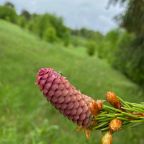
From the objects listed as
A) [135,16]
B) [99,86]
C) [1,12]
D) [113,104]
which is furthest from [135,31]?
[1,12]

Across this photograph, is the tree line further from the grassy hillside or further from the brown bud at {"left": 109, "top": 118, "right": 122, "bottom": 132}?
the brown bud at {"left": 109, "top": 118, "right": 122, "bottom": 132}

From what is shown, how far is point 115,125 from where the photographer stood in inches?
26.3

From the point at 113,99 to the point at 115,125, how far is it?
0.04 meters

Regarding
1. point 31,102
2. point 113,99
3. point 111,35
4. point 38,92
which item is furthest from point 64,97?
point 111,35

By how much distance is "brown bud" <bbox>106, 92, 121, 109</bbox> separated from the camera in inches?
26.8

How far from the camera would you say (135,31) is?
11172mm

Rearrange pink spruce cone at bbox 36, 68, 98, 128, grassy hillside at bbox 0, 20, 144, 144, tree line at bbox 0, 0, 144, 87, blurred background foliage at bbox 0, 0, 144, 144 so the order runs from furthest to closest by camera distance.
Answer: tree line at bbox 0, 0, 144, 87, blurred background foliage at bbox 0, 0, 144, 144, grassy hillside at bbox 0, 20, 144, 144, pink spruce cone at bbox 36, 68, 98, 128

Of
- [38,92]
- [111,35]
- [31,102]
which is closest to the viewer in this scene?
[31,102]

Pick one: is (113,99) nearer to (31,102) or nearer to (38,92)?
(31,102)

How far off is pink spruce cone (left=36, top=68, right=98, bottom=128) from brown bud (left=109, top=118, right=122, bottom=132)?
3 cm

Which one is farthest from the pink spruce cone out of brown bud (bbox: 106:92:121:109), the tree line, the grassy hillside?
the tree line

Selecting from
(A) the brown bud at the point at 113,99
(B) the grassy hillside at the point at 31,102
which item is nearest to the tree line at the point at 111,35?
(B) the grassy hillside at the point at 31,102

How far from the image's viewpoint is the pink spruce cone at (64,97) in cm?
66

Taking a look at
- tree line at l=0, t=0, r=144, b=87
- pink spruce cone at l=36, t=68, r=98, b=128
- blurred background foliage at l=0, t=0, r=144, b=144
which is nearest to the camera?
pink spruce cone at l=36, t=68, r=98, b=128
